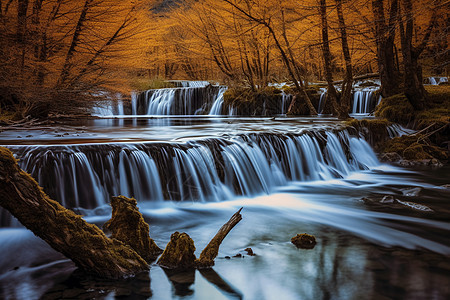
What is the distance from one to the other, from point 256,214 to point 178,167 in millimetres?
1175

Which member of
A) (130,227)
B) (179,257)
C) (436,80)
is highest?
(436,80)

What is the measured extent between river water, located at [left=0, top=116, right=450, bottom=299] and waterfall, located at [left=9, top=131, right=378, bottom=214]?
1 centimetres

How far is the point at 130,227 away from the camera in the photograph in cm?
282

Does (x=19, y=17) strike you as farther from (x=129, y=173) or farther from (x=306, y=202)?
(x=306, y=202)

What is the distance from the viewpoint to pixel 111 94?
8.18m

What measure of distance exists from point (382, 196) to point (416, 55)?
536 cm

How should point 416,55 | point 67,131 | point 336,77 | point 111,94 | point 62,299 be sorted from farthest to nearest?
1. point 336,77
2. point 416,55
3. point 111,94
4. point 67,131
5. point 62,299

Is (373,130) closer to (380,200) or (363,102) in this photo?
(380,200)

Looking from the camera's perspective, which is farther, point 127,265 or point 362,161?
point 362,161

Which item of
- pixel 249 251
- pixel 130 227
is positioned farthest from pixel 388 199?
pixel 130 227

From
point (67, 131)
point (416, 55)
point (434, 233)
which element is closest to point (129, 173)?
point (67, 131)

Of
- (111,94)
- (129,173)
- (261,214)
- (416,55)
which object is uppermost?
(416,55)

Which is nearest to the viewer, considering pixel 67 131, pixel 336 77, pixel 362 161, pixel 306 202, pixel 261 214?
pixel 261 214

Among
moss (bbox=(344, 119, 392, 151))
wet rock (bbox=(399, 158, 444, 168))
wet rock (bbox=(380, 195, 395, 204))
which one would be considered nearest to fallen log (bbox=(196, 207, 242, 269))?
wet rock (bbox=(380, 195, 395, 204))
